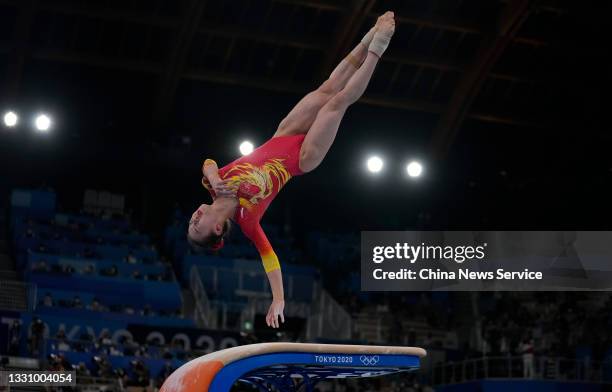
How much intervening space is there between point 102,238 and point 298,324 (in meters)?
5.70

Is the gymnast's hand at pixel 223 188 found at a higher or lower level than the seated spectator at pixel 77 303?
lower

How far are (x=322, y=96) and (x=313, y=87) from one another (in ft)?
64.3

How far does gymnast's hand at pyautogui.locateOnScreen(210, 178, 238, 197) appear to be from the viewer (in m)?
8.02

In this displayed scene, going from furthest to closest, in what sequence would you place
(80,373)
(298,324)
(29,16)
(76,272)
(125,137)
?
(125,137)
(29,16)
(298,324)
(76,272)
(80,373)

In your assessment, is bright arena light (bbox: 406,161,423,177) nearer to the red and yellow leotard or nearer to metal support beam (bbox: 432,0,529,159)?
metal support beam (bbox: 432,0,529,159)

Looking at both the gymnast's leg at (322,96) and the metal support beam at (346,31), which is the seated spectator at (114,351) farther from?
the gymnast's leg at (322,96)

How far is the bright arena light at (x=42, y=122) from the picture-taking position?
81.8 feet

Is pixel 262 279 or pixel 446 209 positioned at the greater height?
pixel 446 209

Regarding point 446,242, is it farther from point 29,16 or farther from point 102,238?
point 29,16

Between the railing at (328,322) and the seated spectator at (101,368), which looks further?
the railing at (328,322)

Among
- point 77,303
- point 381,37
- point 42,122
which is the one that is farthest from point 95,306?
point 381,37

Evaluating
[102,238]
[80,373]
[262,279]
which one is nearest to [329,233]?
[262,279]

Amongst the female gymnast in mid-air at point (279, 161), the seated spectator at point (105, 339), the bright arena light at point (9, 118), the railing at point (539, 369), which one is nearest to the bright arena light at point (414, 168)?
the railing at point (539, 369)

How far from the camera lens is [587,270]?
22719mm
